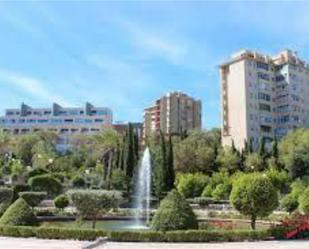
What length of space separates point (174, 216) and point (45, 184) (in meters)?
29.7

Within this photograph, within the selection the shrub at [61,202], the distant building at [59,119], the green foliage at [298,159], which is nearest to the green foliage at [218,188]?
the green foliage at [298,159]

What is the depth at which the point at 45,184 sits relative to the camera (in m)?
47.5

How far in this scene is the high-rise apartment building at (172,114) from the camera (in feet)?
442

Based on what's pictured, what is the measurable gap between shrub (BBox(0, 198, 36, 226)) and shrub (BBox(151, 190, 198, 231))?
4856 mm

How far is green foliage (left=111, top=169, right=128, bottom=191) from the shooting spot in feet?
184

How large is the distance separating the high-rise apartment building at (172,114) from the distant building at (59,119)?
10.5 m

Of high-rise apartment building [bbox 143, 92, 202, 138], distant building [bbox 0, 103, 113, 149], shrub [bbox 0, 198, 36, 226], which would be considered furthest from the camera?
distant building [bbox 0, 103, 113, 149]

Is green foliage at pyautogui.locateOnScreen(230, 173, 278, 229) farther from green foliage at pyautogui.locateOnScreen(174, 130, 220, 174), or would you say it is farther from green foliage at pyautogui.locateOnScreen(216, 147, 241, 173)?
green foliage at pyautogui.locateOnScreen(174, 130, 220, 174)

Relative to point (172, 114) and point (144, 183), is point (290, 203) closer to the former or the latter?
point (144, 183)

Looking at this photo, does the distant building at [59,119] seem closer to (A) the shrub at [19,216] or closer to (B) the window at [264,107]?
(B) the window at [264,107]

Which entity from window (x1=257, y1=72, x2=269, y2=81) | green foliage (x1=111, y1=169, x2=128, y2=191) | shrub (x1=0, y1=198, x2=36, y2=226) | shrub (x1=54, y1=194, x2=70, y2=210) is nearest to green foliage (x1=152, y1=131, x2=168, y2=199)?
green foliage (x1=111, y1=169, x2=128, y2=191)

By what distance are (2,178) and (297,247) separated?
51.0 m

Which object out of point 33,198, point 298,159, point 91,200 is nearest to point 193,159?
point 298,159

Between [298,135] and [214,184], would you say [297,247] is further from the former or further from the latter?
[298,135]
